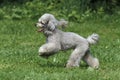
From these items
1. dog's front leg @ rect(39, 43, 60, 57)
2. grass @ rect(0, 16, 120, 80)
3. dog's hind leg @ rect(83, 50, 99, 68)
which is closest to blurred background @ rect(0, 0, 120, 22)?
grass @ rect(0, 16, 120, 80)

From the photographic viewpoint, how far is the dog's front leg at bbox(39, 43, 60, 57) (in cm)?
789

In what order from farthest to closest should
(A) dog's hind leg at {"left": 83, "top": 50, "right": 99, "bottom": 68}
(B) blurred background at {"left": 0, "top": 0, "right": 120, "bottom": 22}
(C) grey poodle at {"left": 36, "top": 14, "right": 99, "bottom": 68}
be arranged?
(B) blurred background at {"left": 0, "top": 0, "right": 120, "bottom": 22} → (A) dog's hind leg at {"left": 83, "top": 50, "right": 99, "bottom": 68} → (C) grey poodle at {"left": 36, "top": 14, "right": 99, "bottom": 68}

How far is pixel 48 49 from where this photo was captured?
7.91m

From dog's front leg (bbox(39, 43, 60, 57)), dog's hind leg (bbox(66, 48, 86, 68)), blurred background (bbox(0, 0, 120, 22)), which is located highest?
dog's front leg (bbox(39, 43, 60, 57))

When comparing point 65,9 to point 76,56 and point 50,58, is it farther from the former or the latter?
point 76,56

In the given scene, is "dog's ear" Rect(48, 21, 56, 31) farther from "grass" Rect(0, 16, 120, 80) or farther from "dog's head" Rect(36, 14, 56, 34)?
"grass" Rect(0, 16, 120, 80)

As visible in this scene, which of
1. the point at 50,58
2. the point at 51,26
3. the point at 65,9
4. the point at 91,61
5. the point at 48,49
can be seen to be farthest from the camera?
the point at 65,9

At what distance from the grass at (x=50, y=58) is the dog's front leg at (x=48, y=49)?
10.7 inches

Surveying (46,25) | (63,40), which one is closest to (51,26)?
(46,25)

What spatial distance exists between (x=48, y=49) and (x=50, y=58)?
48.5 inches

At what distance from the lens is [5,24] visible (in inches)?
524

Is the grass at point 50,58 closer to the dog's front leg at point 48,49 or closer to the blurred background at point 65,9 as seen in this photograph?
the dog's front leg at point 48,49

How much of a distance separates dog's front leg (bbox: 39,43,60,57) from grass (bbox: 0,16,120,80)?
273 millimetres

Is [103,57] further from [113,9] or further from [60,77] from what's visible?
[113,9]
